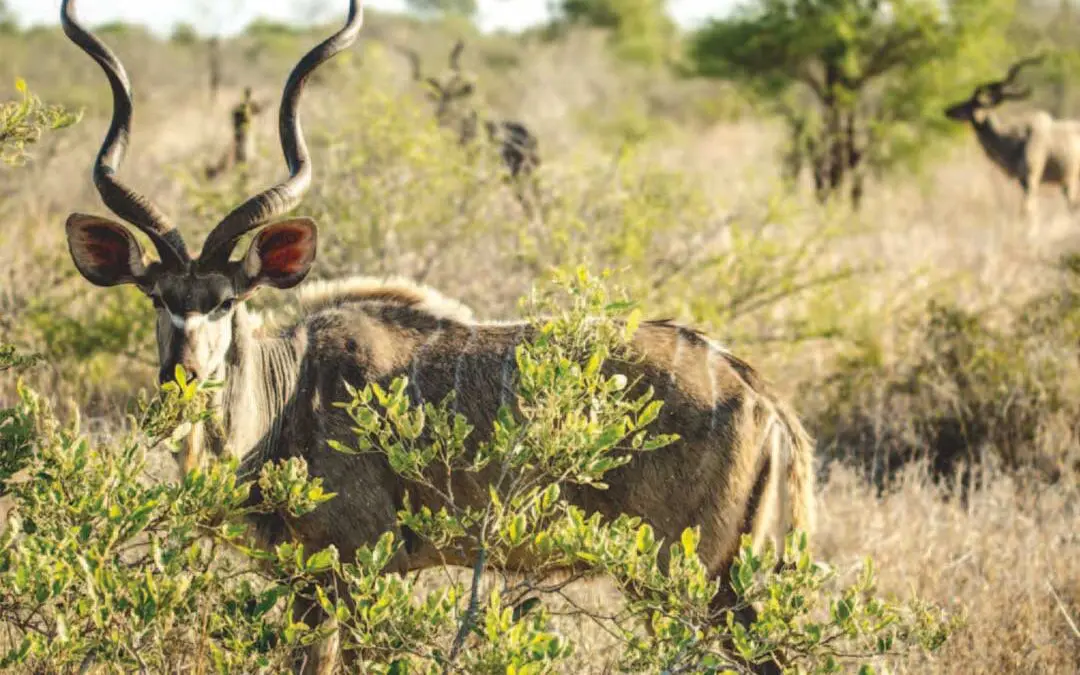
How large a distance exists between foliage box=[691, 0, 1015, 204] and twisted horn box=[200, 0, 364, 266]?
958 centimetres

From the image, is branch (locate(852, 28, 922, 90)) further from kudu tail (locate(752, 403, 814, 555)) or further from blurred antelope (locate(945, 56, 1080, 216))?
kudu tail (locate(752, 403, 814, 555))

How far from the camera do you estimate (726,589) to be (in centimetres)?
343

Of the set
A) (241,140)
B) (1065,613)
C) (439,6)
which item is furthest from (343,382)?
(439,6)

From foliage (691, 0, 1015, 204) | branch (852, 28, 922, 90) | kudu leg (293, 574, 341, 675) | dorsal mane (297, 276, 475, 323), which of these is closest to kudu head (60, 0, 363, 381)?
dorsal mane (297, 276, 475, 323)

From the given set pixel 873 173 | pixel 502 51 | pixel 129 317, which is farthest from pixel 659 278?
pixel 502 51

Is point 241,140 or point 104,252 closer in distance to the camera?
point 104,252

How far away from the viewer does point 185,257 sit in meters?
3.43

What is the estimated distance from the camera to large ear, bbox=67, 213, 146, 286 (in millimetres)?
3406

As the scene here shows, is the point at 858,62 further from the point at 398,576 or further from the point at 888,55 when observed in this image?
the point at 398,576

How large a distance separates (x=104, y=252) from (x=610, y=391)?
1585 mm

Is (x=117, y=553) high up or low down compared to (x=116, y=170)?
down

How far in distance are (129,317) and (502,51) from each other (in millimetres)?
27344

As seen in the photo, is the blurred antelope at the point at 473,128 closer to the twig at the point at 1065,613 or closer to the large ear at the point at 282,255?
the large ear at the point at 282,255

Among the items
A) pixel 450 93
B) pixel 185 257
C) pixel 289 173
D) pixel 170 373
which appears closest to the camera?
pixel 170 373
